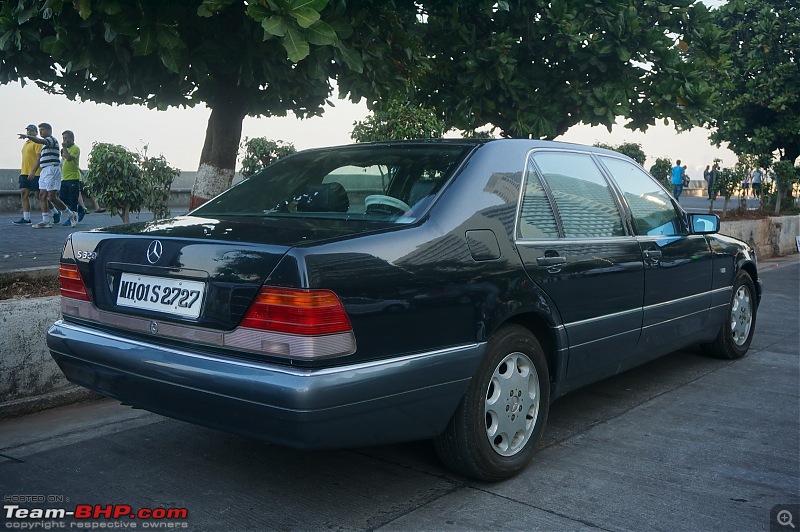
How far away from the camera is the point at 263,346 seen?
3.00m

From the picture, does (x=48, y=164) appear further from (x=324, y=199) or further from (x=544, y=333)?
(x=544, y=333)

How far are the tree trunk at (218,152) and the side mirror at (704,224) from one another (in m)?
3.68

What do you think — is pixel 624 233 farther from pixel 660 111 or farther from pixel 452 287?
pixel 660 111

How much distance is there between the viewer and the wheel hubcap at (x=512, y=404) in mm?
3686

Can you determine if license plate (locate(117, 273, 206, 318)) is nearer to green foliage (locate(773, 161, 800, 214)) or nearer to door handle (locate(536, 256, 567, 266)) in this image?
door handle (locate(536, 256, 567, 266))

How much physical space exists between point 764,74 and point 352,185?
2061 cm

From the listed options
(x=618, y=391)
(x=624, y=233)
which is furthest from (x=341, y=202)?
(x=618, y=391)

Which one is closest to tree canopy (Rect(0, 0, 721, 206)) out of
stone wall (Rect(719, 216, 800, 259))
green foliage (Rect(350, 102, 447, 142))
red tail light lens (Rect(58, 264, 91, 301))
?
green foliage (Rect(350, 102, 447, 142))

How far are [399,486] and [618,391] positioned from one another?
7.44 ft

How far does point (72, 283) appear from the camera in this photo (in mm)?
3758

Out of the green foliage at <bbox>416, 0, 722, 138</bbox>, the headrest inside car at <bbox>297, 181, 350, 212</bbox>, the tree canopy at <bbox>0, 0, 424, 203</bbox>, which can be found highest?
the green foliage at <bbox>416, 0, 722, 138</bbox>

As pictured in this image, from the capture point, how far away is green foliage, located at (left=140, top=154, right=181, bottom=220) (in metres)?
7.68

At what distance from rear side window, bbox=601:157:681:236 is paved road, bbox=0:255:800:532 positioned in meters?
1.11

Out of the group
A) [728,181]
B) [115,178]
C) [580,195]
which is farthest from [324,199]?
[728,181]
